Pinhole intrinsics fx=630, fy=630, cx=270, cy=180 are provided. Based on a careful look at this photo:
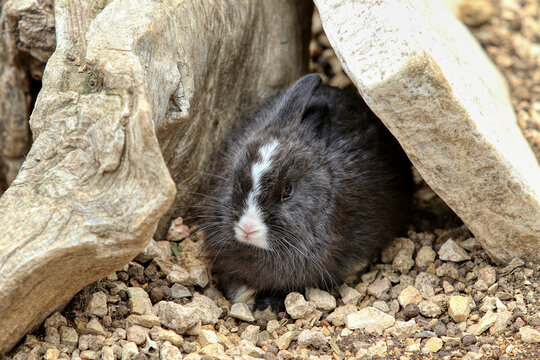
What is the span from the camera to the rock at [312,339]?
3.88 m

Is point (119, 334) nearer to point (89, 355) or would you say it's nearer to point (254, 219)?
point (89, 355)

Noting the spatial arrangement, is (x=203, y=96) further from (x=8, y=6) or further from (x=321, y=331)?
(x=321, y=331)

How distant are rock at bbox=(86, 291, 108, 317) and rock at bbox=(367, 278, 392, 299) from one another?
Result: 6.17 ft

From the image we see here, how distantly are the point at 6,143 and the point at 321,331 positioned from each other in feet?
11.0

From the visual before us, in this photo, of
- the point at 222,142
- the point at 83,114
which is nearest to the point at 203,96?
the point at 222,142

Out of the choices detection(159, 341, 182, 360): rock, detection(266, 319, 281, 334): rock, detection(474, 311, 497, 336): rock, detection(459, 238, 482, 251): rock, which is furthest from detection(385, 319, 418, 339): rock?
detection(159, 341, 182, 360): rock

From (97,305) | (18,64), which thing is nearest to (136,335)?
(97,305)

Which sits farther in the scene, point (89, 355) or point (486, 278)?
point (486, 278)

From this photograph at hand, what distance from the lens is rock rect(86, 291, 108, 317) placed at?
378 cm

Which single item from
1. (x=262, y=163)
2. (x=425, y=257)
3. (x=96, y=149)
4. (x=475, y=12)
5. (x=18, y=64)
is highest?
(x=18, y=64)

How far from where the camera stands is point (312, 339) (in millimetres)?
3891

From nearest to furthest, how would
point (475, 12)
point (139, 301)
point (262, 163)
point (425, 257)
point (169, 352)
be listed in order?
point (169, 352), point (139, 301), point (262, 163), point (425, 257), point (475, 12)

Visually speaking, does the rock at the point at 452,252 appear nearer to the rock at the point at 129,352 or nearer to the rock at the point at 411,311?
the rock at the point at 411,311

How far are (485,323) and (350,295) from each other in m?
1.03
